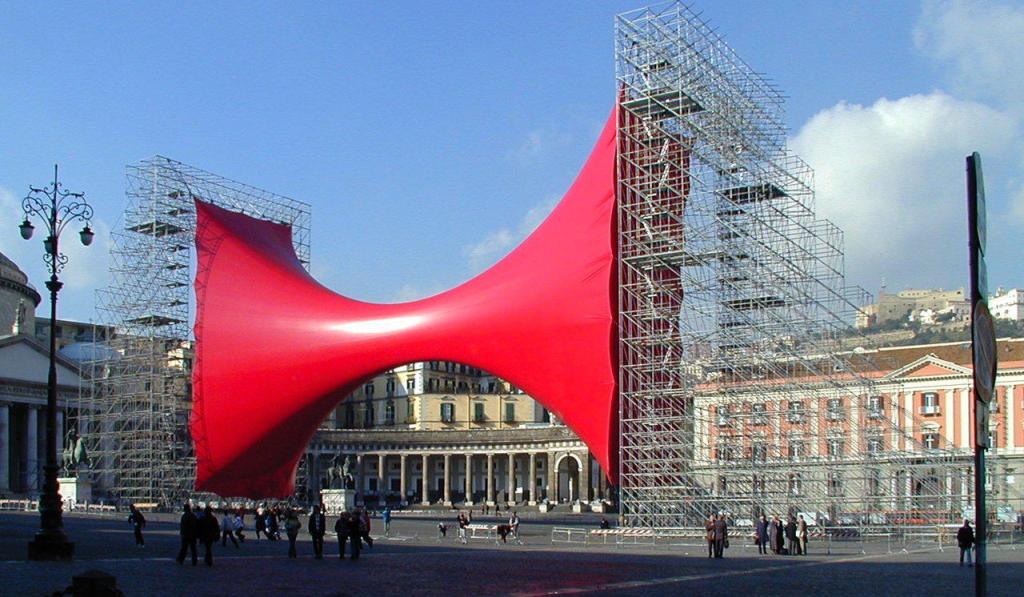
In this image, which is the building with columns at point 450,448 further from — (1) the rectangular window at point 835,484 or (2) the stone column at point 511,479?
(1) the rectangular window at point 835,484

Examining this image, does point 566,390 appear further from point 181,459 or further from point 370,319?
point 181,459

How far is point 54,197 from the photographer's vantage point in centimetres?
2042

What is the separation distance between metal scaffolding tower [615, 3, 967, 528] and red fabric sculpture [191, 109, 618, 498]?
741 mm

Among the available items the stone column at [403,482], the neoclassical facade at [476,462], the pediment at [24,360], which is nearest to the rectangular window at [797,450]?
the neoclassical facade at [476,462]

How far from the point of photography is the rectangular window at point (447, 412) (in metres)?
77.8

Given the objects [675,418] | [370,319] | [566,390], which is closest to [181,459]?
[370,319]

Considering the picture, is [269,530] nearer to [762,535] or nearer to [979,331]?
[762,535]

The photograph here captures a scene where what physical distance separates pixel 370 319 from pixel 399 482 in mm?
44114

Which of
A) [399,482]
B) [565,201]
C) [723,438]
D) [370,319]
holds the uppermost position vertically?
[565,201]

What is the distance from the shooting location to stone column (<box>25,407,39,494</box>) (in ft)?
187

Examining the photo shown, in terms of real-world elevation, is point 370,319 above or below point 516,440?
above

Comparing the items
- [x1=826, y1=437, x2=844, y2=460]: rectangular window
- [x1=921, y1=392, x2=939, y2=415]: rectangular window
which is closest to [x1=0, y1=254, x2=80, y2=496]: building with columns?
[x1=826, y1=437, x2=844, y2=460]: rectangular window

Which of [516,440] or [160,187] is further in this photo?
[516,440]

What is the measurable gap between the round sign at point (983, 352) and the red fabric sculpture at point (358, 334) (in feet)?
77.6
